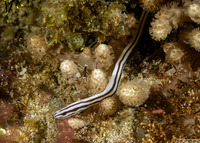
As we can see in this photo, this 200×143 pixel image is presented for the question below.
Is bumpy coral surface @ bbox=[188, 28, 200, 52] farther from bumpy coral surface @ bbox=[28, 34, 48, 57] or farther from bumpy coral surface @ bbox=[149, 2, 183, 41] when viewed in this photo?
bumpy coral surface @ bbox=[28, 34, 48, 57]

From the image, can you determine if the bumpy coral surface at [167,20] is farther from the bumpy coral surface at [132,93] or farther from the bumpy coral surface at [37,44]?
the bumpy coral surface at [37,44]

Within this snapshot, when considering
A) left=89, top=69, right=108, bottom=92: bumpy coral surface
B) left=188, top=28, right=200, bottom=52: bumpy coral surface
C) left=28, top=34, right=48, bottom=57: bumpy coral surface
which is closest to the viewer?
left=188, top=28, right=200, bottom=52: bumpy coral surface

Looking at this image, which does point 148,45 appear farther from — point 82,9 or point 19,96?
point 19,96

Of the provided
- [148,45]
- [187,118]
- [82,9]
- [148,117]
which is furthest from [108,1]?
[187,118]

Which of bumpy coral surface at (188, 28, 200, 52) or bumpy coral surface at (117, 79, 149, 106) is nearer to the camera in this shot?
bumpy coral surface at (188, 28, 200, 52)

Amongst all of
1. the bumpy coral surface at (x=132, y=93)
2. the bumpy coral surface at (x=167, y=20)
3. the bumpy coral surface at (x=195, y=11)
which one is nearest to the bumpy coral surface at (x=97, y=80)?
the bumpy coral surface at (x=132, y=93)

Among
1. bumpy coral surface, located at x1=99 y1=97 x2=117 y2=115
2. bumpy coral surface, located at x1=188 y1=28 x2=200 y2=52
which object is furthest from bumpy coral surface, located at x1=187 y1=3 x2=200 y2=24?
bumpy coral surface, located at x1=99 y1=97 x2=117 y2=115
